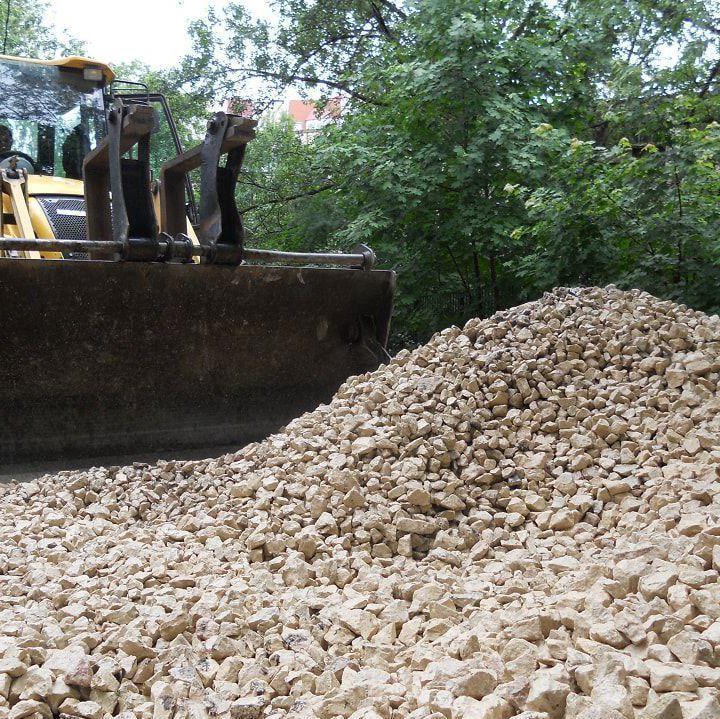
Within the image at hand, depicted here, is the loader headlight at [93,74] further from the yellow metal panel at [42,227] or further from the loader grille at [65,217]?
the yellow metal panel at [42,227]

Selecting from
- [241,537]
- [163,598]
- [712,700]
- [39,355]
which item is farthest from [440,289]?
[712,700]

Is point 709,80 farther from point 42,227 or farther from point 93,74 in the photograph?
point 42,227

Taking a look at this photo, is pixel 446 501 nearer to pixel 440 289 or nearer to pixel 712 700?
pixel 712 700

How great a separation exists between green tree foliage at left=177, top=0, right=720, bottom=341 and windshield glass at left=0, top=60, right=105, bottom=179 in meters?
3.19

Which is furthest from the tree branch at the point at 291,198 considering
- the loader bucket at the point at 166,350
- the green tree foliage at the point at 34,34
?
the green tree foliage at the point at 34,34

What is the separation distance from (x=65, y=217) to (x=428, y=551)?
2.85 meters

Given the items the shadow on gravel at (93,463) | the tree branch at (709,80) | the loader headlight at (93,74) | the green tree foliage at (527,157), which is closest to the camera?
the shadow on gravel at (93,463)

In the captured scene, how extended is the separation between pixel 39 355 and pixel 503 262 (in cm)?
509

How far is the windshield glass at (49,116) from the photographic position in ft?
16.6

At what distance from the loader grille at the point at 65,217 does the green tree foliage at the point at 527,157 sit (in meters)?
3.61

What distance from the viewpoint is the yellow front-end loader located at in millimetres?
3963

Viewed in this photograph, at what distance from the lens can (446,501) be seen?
3244 mm

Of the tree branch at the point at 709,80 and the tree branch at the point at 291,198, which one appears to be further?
the tree branch at the point at 291,198

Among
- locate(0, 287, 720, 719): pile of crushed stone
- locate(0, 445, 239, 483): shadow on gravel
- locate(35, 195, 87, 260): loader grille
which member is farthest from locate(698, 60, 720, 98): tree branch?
locate(0, 445, 239, 483): shadow on gravel
